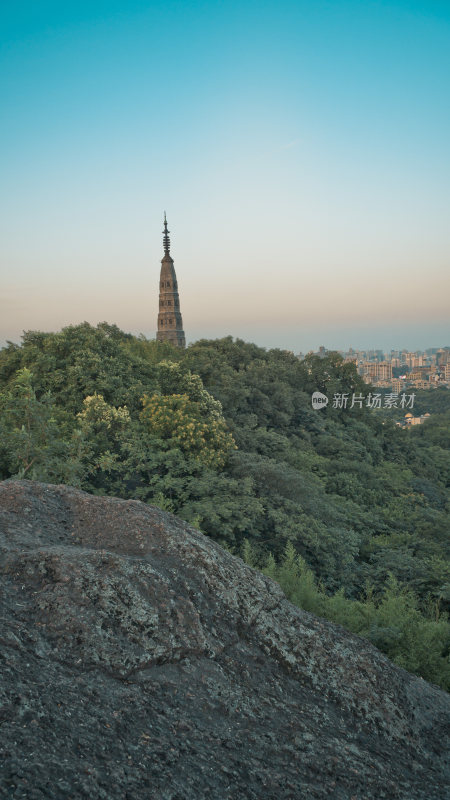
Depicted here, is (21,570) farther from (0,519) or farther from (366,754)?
(366,754)

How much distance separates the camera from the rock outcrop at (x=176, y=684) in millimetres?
2789

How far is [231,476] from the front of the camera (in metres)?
15.9

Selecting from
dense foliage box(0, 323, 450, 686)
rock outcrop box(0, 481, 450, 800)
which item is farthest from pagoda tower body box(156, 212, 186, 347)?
rock outcrop box(0, 481, 450, 800)

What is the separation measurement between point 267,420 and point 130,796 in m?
A: 26.6

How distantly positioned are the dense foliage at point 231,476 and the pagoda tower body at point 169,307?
73.4ft

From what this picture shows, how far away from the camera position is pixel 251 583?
4809mm

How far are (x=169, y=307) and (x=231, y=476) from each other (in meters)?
37.4

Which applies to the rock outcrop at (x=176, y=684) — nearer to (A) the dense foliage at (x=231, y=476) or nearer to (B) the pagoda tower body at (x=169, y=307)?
(A) the dense foliage at (x=231, y=476)

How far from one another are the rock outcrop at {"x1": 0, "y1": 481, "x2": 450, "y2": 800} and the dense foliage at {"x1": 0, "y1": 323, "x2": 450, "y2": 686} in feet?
8.82

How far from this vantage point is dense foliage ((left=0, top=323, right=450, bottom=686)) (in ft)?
31.8

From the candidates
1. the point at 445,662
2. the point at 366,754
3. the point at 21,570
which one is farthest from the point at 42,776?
the point at 445,662

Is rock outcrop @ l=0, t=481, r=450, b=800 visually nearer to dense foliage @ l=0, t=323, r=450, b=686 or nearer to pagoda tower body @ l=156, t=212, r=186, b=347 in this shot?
dense foliage @ l=0, t=323, r=450, b=686

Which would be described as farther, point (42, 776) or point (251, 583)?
point (251, 583)

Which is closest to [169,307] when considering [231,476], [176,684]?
[231,476]
